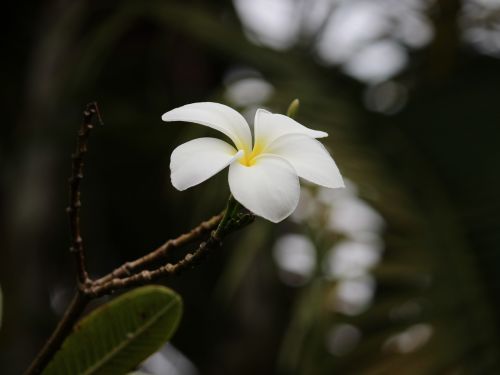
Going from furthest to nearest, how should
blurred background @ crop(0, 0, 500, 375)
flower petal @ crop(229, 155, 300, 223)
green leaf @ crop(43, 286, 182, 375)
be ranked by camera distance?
blurred background @ crop(0, 0, 500, 375)
green leaf @ crop(43, 286, 182, 375)
flower petal @ crop(229, 155, 300, 223)

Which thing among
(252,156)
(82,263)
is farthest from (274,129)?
(82,263)

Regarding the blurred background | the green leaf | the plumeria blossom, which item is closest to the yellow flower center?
the plumeria blossom

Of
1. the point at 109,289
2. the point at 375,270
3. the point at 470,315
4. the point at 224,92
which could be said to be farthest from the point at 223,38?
the point at 109,289

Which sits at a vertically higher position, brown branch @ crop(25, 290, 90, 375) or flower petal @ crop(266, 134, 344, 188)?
flower petal @ crop(266, 134, 344, 188)

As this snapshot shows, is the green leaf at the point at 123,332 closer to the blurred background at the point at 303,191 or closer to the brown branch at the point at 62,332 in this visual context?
the brown branch at the point at 62,332

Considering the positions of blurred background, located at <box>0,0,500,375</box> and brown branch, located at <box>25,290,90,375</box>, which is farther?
blurred background, located at <box>0,0,500,375</box>

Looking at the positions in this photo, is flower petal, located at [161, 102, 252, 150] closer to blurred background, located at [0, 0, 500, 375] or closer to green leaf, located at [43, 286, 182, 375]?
green leaf, located at [43, 286, 182, 375]

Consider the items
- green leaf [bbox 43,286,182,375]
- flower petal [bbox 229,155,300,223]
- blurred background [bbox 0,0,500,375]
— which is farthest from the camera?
blurred background [bbox 0,0,500,375]
